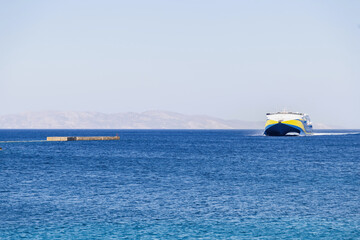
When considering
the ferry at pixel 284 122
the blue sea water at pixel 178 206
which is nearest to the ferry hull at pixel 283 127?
the ferry at pixel 284 122

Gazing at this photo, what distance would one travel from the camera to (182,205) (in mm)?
33688

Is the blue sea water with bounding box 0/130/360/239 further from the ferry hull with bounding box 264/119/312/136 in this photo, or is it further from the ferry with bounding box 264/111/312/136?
the ferry hull with bounding box 264/119/312/136

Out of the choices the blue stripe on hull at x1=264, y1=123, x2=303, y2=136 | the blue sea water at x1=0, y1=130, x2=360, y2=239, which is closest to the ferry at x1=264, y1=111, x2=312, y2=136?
the blue stripe on hull at x1=264, y1=123, x2=303, y2=136

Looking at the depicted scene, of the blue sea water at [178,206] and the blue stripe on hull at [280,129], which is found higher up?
the blue stripe on hull at [280,129]

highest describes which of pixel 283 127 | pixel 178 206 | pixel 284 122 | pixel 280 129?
pixel 284 122

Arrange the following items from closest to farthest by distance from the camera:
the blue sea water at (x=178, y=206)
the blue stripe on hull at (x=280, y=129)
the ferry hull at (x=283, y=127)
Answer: the blue sea water at (x=178, y=206) < the ferry hull at (x=283, y=127) < the blue stripe on hull at (x=280, y=129)

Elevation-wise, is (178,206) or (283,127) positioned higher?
(283,127)

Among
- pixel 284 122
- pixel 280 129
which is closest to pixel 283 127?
pixel 280 129

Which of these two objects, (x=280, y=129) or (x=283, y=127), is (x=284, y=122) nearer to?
(x=283, y=127)

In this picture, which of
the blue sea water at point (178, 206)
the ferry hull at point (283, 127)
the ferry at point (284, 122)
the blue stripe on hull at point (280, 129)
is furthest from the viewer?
the blue stripe on hull at point (280, 129)

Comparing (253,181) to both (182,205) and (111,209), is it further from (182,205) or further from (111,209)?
(111,209)

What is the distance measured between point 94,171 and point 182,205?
90.3 feet

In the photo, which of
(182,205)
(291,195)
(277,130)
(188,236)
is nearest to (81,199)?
(182,205)

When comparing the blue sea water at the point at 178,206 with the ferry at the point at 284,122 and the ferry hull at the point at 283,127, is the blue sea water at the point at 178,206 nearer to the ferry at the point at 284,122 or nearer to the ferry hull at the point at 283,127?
the ferry at the point at 284,122
